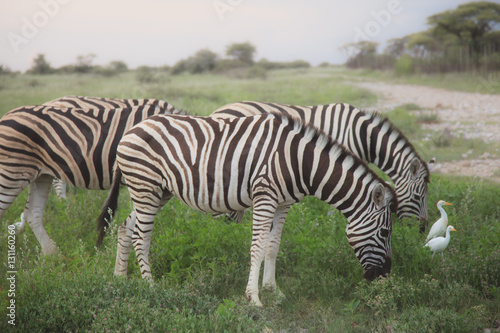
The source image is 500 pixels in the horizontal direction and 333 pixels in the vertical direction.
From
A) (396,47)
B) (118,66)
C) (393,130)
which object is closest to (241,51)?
Result: (118,66)

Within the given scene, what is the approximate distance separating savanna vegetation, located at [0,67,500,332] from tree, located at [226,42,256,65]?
30.5 meters

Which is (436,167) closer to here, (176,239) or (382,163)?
(382,163)

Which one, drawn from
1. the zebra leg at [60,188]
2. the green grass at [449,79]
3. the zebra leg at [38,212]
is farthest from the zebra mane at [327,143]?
the green grass at [449,79]

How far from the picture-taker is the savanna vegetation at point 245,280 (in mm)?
3938

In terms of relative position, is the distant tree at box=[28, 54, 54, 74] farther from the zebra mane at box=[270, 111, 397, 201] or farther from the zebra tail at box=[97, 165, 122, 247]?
the zebra mane at box=[270, 111, 397, 201]

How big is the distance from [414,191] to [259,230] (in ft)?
10.4

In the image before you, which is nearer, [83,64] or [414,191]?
[414,191]

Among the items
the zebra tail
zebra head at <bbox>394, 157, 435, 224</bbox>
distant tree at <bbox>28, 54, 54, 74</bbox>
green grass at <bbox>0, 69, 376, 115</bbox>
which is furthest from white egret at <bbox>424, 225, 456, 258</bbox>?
distant tree at <bbox>28, 54, 54, 74</bbox>

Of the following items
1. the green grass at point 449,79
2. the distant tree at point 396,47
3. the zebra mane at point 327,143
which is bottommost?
the zebra mane at point 327,143

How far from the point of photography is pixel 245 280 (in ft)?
16.7

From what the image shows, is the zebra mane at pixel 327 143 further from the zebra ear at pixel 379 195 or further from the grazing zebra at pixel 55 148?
the grazing zebra at pixel 55 148

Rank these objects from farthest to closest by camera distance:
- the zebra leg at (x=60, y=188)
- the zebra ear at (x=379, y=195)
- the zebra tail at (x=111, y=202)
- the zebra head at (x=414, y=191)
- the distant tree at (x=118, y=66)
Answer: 1. the distant tree at (x=118, y=66)
2. the zebra leg at (x=60, y=188)
3. the zebra head at (x=414, y=191)
4. the zebra tail at (x=111, y=202)
5. the zebra ear at (x=379, y=195)

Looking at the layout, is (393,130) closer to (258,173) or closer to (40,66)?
(258,173)

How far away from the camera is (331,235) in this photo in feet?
18.5
